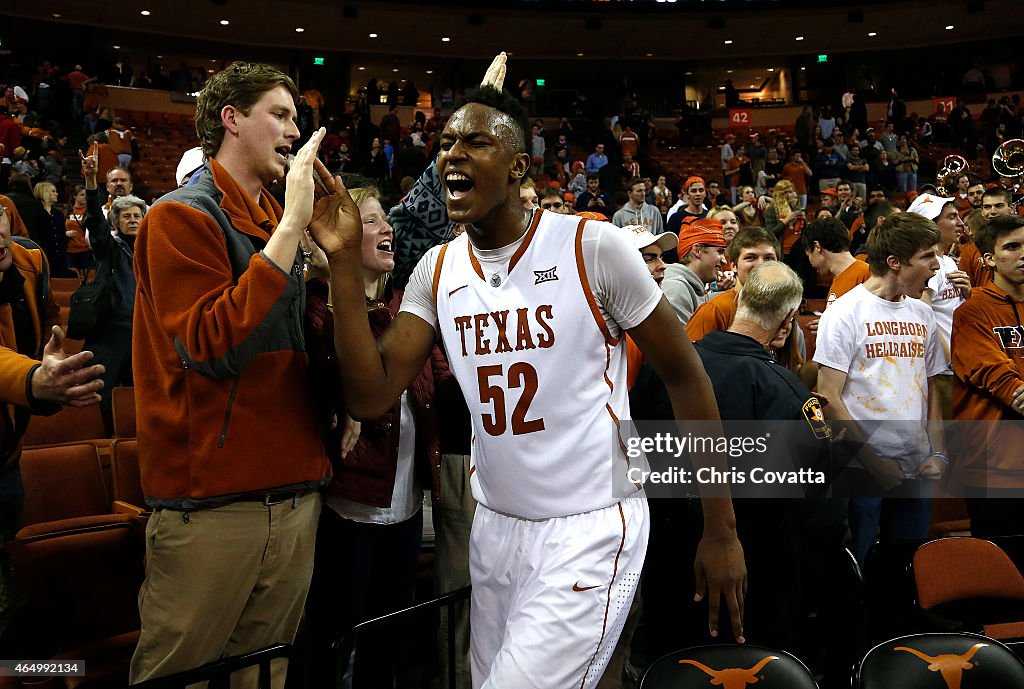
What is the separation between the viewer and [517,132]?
223 centimetres

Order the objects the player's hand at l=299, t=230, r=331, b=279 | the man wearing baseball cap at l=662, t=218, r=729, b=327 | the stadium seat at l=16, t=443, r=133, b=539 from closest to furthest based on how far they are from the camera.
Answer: the player's hand at l=299, t=230, r=331, b=279, the stadium seat at l=16, t=443, r=133, b=539, the man wearing baseball cap at l=662, t=218, r=729, b=327

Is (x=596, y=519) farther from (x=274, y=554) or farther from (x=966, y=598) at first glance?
(x=966, y=598)

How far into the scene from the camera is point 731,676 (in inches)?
89.6

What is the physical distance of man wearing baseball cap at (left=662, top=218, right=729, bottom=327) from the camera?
185 inches

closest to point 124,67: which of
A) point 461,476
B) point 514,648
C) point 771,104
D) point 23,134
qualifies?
point 23,134

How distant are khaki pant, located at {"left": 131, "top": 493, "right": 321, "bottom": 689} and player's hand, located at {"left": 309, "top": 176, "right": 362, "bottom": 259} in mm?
649

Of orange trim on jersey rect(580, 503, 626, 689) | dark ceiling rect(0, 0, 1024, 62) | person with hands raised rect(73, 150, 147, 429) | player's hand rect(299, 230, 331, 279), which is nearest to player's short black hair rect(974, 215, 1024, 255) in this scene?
orange trim on jersey rect(580, 503, 626, 689)

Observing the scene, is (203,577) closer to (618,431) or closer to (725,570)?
(618,431)

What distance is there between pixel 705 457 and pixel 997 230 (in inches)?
111

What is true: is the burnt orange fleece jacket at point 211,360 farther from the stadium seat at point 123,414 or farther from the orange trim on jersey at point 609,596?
the stadium seat at point 123,414

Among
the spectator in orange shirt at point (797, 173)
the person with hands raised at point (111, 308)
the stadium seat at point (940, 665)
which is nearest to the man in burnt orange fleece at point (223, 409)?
the stadium seat at point (940, 665)

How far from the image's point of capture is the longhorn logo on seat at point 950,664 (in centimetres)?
240

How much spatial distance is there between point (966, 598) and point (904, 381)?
1.06 m

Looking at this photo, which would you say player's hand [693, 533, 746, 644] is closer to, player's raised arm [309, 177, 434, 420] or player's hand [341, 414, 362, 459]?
player's raised arm [309, 177, 434, 420]
